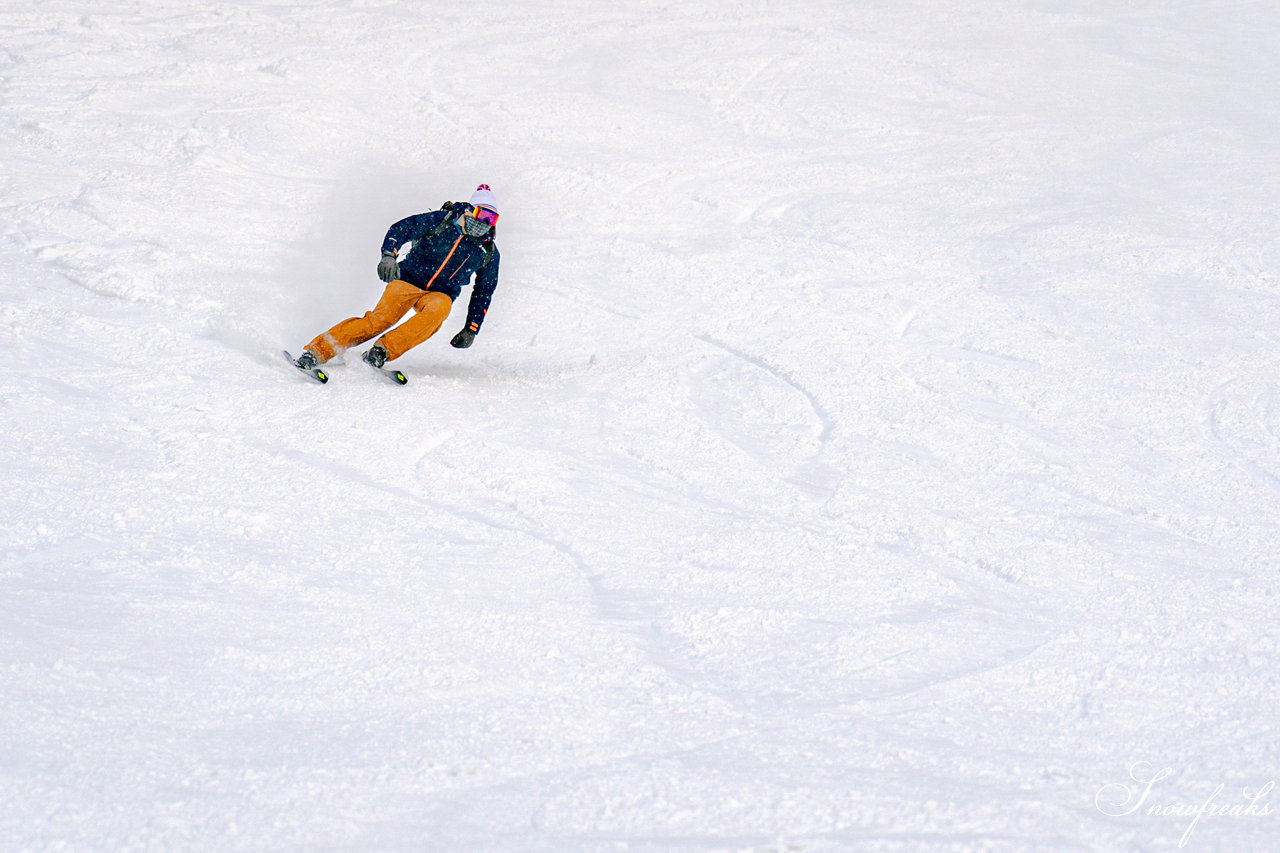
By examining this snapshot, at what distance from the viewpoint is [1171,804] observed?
9.96ft

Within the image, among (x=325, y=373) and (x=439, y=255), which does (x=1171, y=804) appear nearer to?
(x=325, y=373)

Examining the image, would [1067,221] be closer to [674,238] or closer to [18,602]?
[674,238]

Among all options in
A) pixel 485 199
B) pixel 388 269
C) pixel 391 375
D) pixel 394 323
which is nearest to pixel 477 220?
pixel 485 199

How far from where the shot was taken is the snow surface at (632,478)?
3002 millimetres

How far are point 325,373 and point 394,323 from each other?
2.01 ft

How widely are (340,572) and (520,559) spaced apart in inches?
26.6

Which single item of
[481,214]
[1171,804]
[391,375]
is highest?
[481,214]

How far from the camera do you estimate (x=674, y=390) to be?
6121mm

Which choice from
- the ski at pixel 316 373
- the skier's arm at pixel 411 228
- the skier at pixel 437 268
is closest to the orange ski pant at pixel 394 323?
the skier at pixel 437 268

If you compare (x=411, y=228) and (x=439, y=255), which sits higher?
(x=411, y=228)

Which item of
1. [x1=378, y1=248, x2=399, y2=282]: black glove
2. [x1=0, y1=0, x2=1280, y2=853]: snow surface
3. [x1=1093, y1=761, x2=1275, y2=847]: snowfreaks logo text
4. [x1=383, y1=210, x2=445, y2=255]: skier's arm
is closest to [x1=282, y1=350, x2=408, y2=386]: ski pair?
[x1=0, y1=0, x2=1280, y2=853]: snow surface

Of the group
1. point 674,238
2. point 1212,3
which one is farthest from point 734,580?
point 1212,3

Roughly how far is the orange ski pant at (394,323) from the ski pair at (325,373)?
97mm

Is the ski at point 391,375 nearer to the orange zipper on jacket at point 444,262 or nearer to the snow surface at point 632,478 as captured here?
the snow surface at point 632,478
